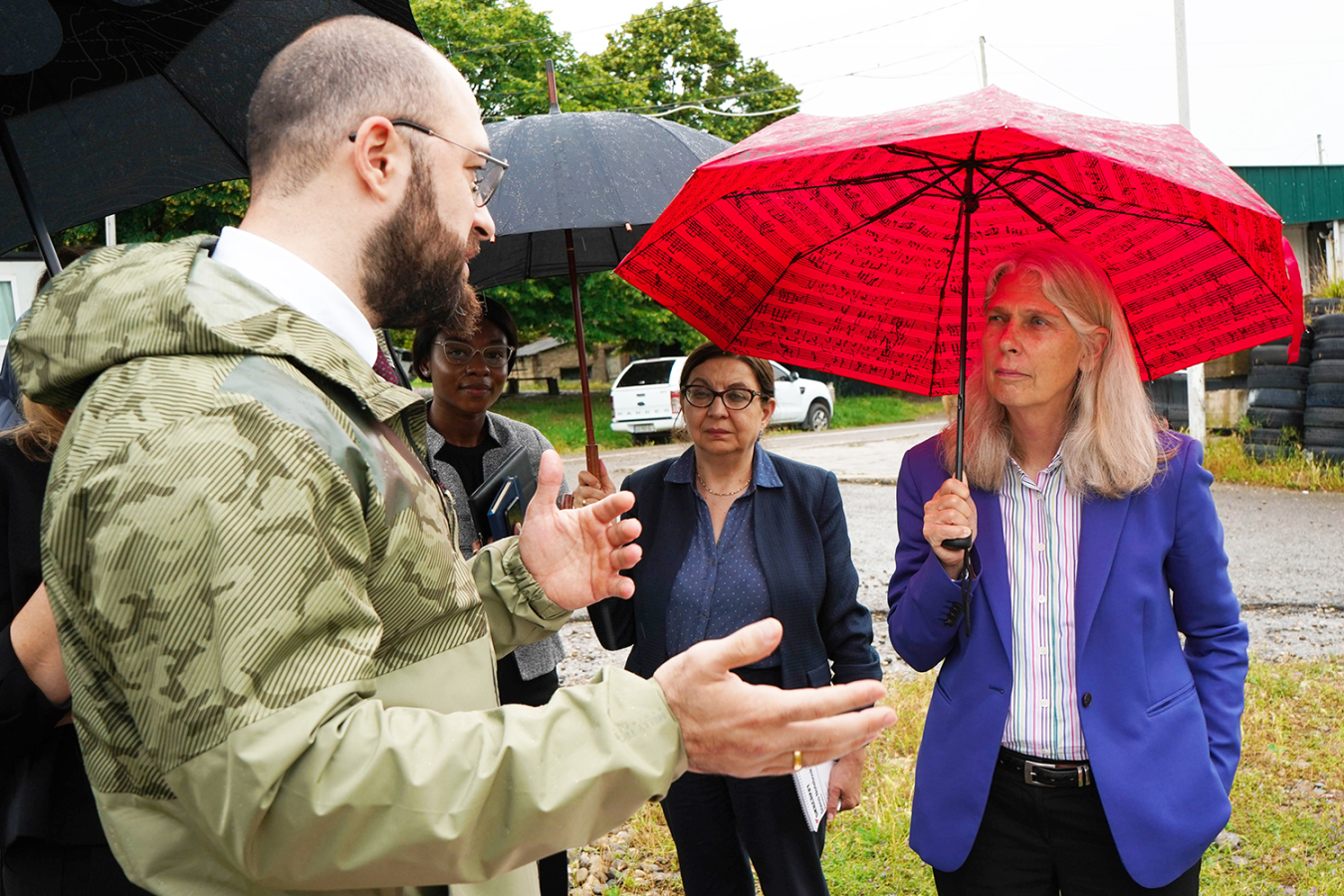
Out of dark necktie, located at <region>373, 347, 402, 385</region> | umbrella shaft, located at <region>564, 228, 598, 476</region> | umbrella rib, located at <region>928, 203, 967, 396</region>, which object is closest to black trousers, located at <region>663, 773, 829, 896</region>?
umbrella shaft, located at <region>564, 228, 598, 476</region>

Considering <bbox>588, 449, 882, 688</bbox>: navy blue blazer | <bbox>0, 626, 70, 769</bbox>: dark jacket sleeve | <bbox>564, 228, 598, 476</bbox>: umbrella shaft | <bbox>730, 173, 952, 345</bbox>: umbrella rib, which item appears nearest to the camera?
<bbox>0, 626, 70, 769</bbox>: dark jacket sleeve

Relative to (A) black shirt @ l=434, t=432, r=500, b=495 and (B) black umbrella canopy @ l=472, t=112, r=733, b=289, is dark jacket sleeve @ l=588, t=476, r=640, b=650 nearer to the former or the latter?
(A) black shirt @ l=434, t=432, r=500, b=495

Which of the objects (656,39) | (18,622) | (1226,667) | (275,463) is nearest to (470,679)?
(275,463)

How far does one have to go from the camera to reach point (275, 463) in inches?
45.2

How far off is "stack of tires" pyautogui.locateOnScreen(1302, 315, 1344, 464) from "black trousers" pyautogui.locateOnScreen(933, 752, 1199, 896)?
10548 millimetres

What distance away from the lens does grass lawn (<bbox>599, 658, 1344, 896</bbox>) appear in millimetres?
3791

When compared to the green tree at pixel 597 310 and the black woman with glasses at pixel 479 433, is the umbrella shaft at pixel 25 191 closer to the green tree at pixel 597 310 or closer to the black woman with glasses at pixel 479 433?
the black woman with glasses at pixel 479 433

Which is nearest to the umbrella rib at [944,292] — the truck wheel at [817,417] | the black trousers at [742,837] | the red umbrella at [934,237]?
the red umbrella at [934,237]

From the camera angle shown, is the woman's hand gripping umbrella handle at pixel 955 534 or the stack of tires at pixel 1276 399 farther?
the stack of tires at pixel 1276 399

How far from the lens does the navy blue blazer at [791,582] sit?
10.6 feet

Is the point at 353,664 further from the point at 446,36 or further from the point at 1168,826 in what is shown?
the point at 446,36

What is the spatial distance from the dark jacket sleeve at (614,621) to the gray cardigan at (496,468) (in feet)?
0.95

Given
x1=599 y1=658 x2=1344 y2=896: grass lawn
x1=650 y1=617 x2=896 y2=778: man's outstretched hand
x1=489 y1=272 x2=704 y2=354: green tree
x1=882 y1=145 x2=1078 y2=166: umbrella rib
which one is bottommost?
x1=599 y1=658 x2=1344 y2=896: grass lawn

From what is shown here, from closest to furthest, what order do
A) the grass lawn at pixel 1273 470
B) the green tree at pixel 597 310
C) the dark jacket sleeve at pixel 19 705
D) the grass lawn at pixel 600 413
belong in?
1. the dark jacket sleeve at pixel 19 705
2. the grass lawn at pixel 1273 470
3. the grass lawn at pixel 600 413
4. the green tree at pixel 597 310
